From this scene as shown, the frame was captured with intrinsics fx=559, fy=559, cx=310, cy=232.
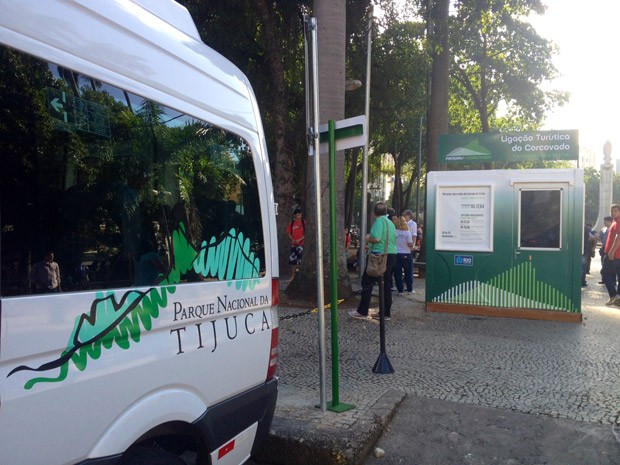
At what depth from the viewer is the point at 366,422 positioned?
4238mm

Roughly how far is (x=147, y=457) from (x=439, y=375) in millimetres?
4091

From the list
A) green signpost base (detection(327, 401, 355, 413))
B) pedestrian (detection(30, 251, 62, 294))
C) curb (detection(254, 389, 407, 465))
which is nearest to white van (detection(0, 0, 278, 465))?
pedestrian (detection(30, 251, 62, 294))

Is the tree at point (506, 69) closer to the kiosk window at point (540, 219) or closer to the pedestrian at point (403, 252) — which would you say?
the pedestrian at point (403, 252)

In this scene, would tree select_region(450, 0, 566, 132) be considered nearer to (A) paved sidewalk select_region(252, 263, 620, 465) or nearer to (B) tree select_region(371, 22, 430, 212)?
(B) tree select_region(371, 22, 430, 212)

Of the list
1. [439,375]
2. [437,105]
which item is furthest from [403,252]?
[437,105]

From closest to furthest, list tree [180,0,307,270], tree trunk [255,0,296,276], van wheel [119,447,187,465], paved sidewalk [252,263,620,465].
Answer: van wheel [119,447,187,465] → paved sidewalk [252,263,620,465] → tree trunk [255,0,296,276] → tree [180,0,307,270]

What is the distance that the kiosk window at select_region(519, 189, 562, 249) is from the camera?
8.55 m

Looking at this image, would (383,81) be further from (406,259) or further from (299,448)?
(299,448)

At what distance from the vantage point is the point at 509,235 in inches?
345

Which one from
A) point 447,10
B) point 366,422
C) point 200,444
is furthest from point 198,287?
point 447,10

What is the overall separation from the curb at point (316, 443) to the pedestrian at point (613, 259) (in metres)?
8.16

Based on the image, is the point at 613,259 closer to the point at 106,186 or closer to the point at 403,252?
the point at 403,252

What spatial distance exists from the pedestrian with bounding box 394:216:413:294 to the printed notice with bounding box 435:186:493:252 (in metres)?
1.81

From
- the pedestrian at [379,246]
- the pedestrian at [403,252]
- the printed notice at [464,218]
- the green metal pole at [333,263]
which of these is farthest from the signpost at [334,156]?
the pedestrian at [403,252]
